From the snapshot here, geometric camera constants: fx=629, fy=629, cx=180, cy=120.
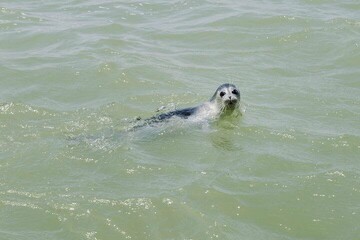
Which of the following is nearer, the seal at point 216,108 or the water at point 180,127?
the water at point 180,127

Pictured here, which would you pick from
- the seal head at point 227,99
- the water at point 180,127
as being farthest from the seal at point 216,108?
the water at point 180,127

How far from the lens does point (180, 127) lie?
806 centimetres

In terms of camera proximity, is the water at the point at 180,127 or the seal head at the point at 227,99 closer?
the water at the point at 180,127

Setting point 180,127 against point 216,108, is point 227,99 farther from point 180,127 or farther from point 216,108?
point 180,127

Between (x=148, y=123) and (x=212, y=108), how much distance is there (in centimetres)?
96

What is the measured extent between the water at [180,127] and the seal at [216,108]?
168mm

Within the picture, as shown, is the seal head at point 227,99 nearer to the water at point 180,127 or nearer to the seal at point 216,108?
the seal at point 216,108

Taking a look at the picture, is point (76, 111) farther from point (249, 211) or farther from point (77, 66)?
point (249, 211)

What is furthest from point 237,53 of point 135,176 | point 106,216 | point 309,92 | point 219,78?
point 106,216

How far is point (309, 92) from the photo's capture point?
9.17 meters

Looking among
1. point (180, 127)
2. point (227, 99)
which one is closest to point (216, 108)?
point (227, 99)

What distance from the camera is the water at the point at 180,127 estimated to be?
587 cm

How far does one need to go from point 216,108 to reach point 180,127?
651 mm

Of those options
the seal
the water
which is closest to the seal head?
the seal
